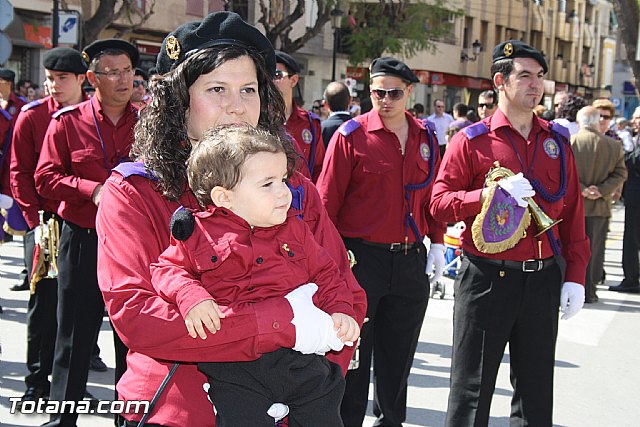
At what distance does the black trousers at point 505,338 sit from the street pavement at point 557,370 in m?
1.25

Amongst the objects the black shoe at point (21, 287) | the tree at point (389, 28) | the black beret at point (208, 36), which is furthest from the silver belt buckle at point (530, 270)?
the tree at point (389, 28)

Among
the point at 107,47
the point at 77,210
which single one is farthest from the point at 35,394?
the point at 107,47

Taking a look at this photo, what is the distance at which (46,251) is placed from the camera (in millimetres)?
5719

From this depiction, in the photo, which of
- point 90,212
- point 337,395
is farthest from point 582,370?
point 337,395

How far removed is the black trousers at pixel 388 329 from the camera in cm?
556

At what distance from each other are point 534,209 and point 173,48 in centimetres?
251

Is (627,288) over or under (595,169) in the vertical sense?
under

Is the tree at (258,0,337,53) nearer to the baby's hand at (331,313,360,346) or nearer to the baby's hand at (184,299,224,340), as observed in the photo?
the baby's hand at (331,313,360,346)

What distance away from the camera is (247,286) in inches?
94.8

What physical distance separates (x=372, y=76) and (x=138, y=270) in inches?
159

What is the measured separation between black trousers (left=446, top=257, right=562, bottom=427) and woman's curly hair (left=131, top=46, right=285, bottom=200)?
234 centimetres

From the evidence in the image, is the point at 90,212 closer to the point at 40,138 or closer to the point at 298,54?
the point at 40,138

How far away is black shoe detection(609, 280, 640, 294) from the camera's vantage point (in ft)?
37.8

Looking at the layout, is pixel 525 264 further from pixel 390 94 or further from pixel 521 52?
pixel 390 94
